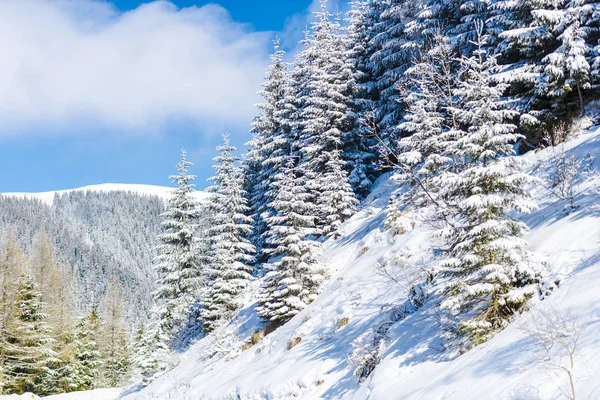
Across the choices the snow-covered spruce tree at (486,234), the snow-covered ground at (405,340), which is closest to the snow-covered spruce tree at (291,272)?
the snow-covered ground at (405,340)

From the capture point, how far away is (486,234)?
7.76 meters

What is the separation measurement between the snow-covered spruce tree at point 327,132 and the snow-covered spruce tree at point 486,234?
15.7 m

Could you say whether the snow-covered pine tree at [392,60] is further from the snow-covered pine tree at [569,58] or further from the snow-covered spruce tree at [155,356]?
the snow-covered spruce tree at [155,356]

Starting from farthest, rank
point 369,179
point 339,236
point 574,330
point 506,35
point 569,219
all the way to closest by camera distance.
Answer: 1. point 369,179
2. point 339,236
3. point 506,35
4. point 569,219
5. point 574,330

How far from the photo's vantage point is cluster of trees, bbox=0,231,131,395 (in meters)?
33.3

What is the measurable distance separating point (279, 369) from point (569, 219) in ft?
25.7

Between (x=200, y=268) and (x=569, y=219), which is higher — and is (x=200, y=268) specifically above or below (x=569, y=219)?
above

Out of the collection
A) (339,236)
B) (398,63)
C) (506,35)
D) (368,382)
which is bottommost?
(368,382)

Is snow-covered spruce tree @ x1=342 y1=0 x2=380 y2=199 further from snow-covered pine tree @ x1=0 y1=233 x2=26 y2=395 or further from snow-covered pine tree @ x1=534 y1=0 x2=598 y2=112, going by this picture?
snow-covered pine tree @ x1=0 y1=233 x2=26 y2=395

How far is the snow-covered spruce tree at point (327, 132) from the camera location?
25234mm

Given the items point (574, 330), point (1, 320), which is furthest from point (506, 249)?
point (1, 320)

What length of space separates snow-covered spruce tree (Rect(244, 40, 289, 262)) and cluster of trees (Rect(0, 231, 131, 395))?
18.7 metres

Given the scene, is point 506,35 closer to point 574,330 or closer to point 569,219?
point 569,219

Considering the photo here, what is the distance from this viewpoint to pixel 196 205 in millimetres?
31969
